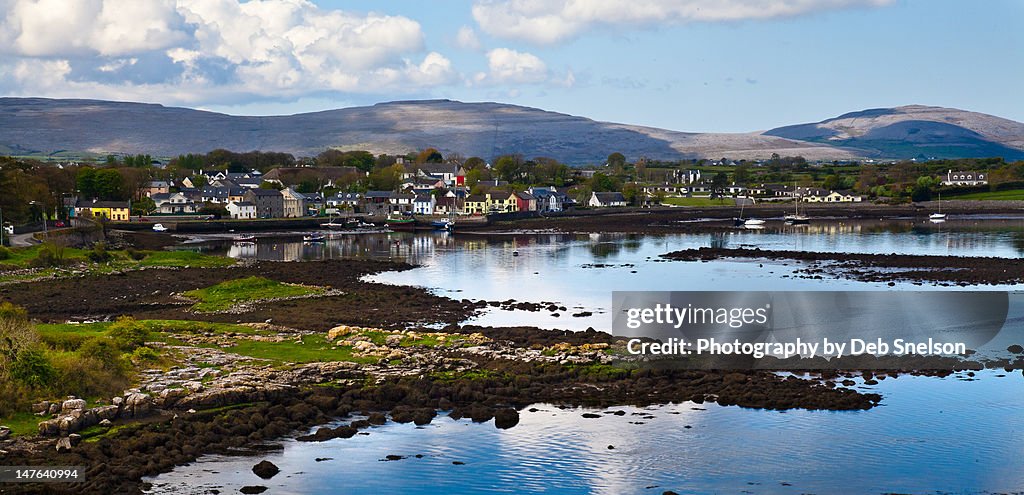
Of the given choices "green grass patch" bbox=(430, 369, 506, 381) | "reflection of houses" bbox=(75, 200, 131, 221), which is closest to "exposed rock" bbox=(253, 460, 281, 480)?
"green grass patch" bbox=(430, 369, 506, 381)

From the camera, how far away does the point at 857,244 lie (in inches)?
2667

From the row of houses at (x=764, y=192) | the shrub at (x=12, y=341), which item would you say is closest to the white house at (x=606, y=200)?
the row of houses at (x=764, y=192)

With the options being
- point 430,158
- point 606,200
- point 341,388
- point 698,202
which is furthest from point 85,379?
point 430,158

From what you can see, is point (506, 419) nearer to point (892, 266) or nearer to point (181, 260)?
point (892, 266)

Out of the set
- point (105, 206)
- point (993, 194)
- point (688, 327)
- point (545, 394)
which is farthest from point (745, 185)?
point (545, 394)

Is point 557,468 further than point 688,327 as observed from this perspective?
No

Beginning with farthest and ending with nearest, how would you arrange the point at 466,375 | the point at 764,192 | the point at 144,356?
the point at 764,192 < the point at 466,375 < the point at 144,356

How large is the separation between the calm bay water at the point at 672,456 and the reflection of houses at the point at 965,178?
123 metres

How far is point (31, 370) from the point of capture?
19.1 m

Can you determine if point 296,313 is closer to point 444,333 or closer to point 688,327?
point 444,333

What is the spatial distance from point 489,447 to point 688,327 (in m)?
14.8

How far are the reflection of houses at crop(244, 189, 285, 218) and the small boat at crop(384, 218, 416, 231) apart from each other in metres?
11.8

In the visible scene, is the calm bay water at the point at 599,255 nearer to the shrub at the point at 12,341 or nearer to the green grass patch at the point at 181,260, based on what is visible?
the green grass patch at the point at 181,260

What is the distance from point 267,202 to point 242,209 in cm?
270
